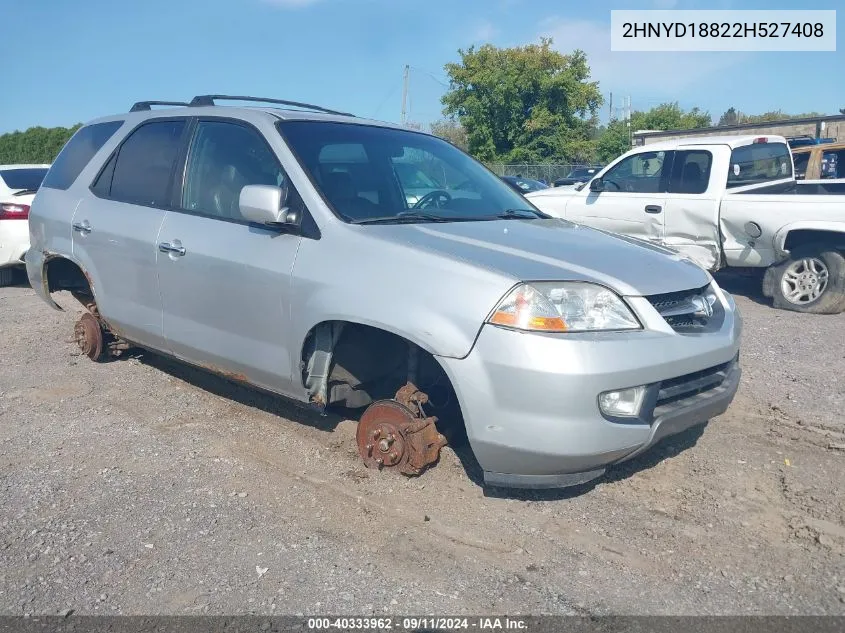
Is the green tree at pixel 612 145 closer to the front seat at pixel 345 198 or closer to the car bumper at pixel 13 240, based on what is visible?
the car bumper at pixel 13 240

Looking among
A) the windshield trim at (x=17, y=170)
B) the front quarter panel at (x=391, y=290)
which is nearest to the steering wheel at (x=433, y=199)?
the front quarter panel at (x=391, y=290)

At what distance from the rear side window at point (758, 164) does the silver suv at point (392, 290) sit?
4893 mm

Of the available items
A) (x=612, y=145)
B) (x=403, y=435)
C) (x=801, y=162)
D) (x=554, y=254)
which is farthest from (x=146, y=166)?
(x=612, y=145)

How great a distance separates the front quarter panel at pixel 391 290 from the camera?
3.28 meters

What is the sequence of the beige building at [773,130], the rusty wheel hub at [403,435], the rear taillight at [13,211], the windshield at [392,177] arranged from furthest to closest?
1. the beige building at [773,130]
2. the rear taillight at [13,211]
3. the windshield at [392,177]
4. the rusty wheel hub at [403,435]

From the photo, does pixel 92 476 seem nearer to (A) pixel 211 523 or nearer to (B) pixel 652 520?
(A) pixel 211 523

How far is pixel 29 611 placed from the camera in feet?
9.20

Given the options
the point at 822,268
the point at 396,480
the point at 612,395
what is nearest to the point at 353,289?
the point at 396,480

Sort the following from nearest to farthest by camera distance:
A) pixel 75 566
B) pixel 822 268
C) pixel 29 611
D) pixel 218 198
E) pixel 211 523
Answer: pixel 29 611, pixel 75 566, pixel 211 523, pixel 218 198, pixel 822 268

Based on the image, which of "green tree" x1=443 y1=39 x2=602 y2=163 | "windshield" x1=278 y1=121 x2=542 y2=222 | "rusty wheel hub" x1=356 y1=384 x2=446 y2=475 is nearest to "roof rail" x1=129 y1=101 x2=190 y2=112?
"windshield" x1=278 y1=121 x2=542 y2=222

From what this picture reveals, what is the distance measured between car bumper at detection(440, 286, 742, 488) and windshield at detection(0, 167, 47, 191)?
865cm

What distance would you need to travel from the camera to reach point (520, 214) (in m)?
4.55

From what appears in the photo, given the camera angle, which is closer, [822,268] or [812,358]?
[812,358]

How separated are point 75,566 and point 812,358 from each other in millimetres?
5490
